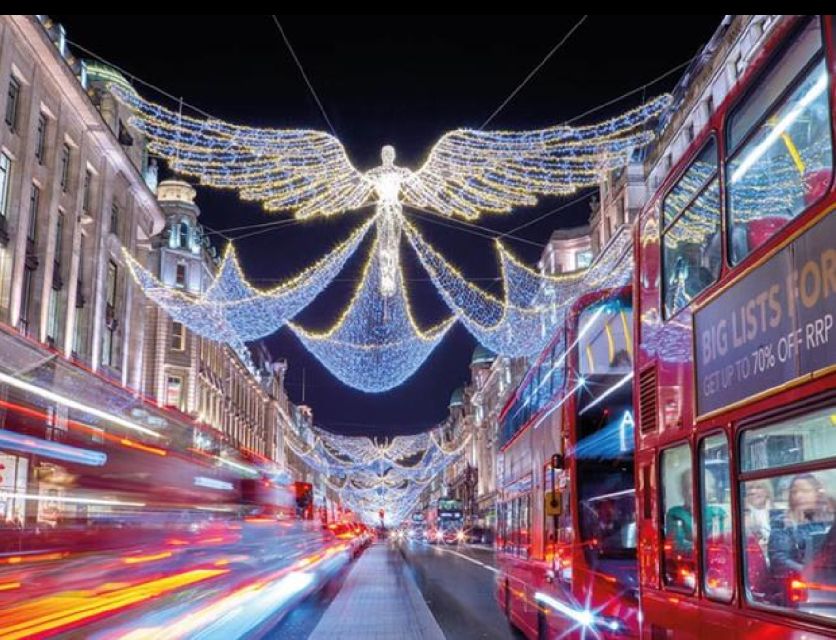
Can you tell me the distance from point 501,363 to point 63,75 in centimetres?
5590

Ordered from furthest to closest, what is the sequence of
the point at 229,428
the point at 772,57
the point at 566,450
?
1. the point at 229,428
2. the point at 566,450
3. the point at 772,57

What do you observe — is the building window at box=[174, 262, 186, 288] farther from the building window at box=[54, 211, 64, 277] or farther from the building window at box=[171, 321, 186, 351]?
the building window at box=[54, 211, 64, 277]

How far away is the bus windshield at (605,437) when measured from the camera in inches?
372

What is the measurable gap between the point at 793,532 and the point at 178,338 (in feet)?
164

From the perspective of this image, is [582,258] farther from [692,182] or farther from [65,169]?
[692,182]

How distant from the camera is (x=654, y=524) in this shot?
634 cm

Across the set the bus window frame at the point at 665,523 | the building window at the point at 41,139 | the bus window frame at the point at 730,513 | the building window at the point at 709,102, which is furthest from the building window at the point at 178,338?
the bus window frame at the point at 730,513

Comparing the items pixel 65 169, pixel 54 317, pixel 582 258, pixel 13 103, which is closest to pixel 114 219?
pixel 65 169

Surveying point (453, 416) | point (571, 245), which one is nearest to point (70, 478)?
point (571, 245)

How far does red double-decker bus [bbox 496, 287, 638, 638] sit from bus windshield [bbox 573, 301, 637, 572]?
0.03 ft

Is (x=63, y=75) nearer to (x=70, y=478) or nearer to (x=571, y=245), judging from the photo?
(x=70, y=478)

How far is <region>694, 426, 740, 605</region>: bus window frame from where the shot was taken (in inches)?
191

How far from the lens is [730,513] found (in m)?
4.95

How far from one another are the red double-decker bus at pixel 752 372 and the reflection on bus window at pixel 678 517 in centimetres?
2
